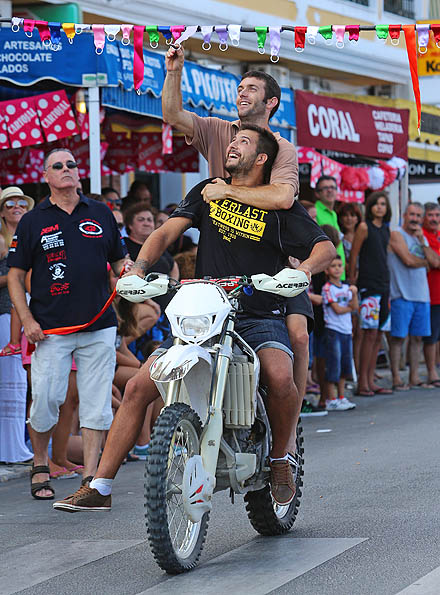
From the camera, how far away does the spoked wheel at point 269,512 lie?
248 inches

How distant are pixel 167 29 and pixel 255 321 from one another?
3607 millimetres

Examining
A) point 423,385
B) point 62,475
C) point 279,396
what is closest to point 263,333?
point 279,396

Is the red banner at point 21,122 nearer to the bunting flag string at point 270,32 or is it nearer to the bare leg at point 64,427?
the bunting flag string at point 270,32

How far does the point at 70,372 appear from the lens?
906cm

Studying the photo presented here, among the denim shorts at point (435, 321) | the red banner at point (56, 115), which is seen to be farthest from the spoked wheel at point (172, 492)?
the denim shorts at point (435, 321)

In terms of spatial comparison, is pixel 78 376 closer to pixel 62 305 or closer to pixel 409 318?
pixel 62 305

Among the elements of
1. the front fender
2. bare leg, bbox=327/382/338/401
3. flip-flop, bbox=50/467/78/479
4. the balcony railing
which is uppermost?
the balcony railing

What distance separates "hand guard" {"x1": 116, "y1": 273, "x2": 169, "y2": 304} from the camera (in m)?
5.87

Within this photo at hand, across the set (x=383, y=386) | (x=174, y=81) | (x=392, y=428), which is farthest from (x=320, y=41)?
(x=174, y=81)

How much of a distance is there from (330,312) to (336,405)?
986mm

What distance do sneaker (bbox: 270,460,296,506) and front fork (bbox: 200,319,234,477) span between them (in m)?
0.67

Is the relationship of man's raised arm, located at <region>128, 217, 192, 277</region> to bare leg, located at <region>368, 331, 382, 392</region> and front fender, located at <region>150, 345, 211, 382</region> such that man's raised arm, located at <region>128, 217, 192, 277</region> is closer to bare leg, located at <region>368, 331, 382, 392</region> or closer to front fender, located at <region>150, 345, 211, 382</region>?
front fender, located at <region>150, 345, 211, 382</region>

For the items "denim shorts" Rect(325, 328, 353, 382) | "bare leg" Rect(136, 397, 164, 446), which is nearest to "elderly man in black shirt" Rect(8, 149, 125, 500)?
"bare leg" Rect(136, 397, 164, 446)

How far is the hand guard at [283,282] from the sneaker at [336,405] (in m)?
7.64
